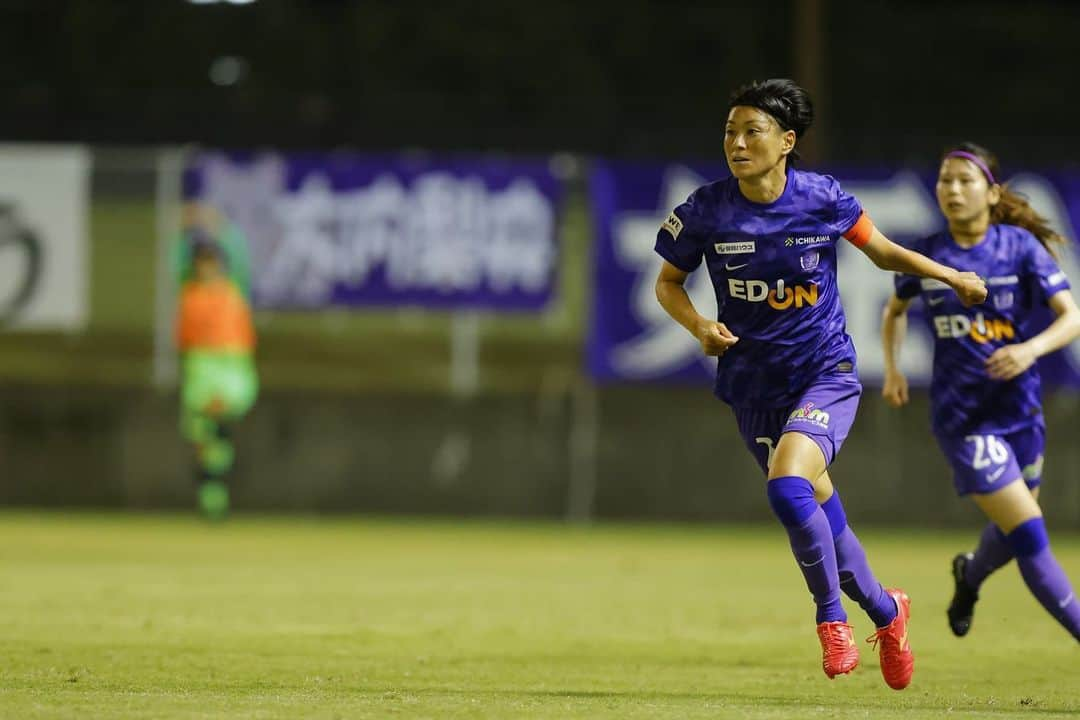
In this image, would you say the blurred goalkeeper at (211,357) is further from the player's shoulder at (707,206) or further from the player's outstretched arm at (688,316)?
the player's shoulder at (707,206)

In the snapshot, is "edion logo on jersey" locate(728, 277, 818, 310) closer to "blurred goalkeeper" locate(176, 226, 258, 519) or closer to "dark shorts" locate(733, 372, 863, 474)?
"dark shorts" locate(733, 372, 863, 474)

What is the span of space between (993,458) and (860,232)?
1.57 m

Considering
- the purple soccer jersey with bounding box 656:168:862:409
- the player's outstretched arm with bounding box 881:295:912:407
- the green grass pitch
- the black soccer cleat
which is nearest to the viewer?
the green grass pitch

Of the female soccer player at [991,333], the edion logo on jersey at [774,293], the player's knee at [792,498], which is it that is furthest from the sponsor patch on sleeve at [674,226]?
the female soccer player at [991,333]

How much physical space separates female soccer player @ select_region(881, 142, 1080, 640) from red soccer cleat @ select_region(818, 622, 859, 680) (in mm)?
1585

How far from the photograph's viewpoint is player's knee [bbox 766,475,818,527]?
7.46 m

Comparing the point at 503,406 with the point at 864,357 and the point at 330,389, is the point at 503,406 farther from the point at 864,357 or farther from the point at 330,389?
the point at 864,357

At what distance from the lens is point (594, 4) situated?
85.8 ft

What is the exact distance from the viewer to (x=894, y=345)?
9523 mm

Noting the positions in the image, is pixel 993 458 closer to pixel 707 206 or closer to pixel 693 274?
pixel 707 206

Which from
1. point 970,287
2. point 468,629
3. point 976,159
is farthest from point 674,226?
point 468,629

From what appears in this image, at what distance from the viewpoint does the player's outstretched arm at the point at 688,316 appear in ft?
24.6

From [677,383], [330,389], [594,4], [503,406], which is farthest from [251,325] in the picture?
[594,4]

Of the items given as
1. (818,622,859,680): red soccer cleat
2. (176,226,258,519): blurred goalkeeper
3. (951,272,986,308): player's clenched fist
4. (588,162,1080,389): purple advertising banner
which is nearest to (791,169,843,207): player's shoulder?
(951,272,986,308): player's clenched fist
